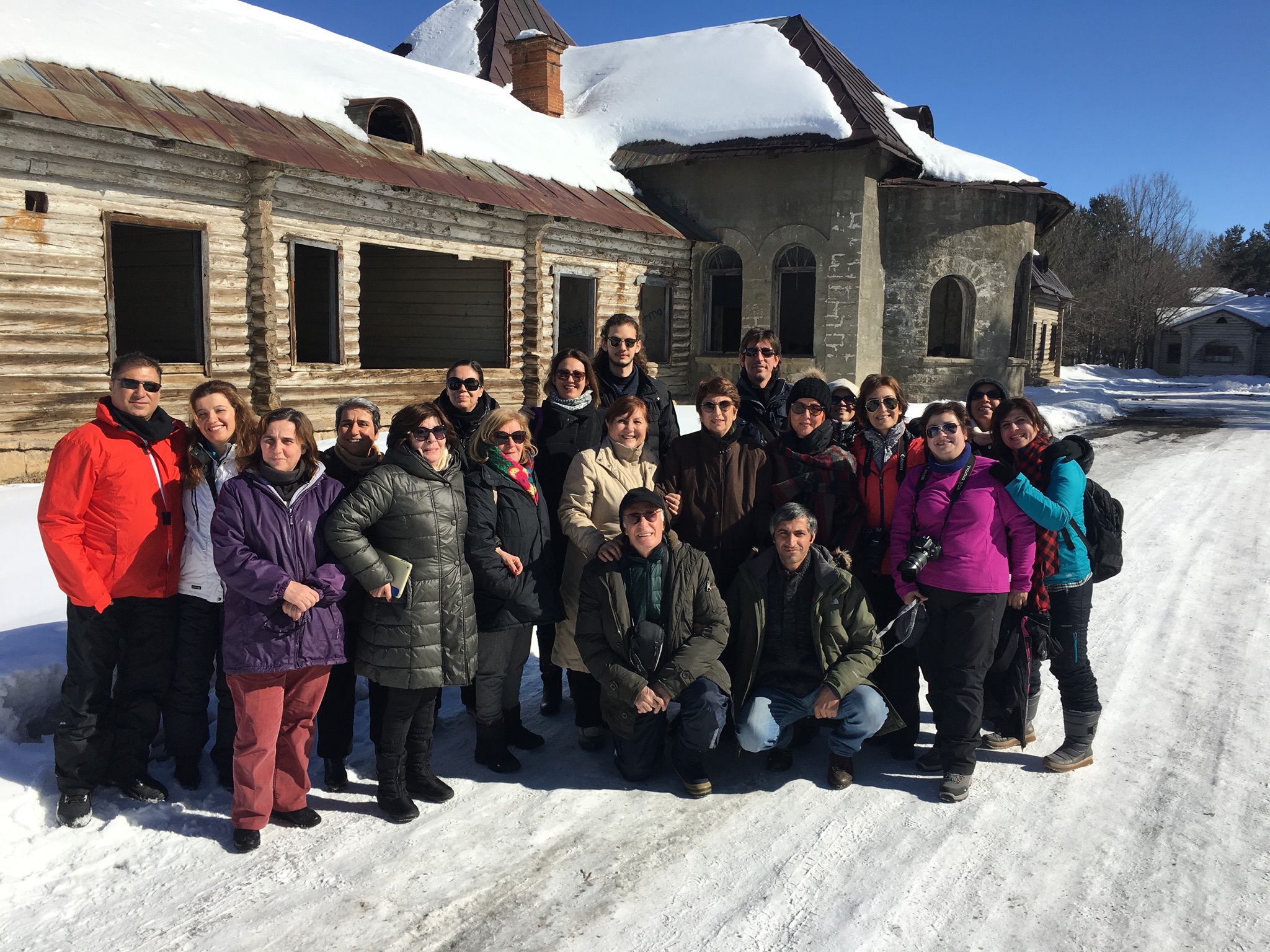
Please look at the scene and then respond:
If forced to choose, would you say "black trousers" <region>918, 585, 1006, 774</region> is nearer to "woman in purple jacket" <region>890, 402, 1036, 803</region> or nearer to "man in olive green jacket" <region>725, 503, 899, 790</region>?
"woman in purple jacket" <region>890, 402, 1036, 803</region>

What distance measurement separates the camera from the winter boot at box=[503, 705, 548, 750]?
167 inches

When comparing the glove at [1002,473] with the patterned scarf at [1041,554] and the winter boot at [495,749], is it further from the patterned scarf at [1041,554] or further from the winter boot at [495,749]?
the winter boot at [495,749]

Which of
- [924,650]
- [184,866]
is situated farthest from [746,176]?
[184,866]

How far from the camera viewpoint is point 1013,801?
147 inches

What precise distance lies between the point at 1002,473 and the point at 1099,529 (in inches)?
20.4

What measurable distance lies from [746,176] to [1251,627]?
13.1 meters

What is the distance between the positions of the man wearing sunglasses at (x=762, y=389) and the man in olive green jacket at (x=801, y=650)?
72 cm

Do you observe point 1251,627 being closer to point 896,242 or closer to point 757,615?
point 757,615

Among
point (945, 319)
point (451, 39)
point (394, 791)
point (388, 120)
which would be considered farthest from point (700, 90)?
point (394, 791)

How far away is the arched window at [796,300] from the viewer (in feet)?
56.2

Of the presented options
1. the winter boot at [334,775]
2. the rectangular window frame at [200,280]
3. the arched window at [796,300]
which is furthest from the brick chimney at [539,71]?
the winter boot at [334,775]

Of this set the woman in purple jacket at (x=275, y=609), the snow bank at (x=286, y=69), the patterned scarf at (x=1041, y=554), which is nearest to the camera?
the woman in purple jacket at (x=275, y=609)

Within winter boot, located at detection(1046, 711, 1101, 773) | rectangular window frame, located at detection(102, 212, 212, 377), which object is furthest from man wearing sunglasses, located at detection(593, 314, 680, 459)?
rectangular window frame, located at detection(102, 212, 212, 377)

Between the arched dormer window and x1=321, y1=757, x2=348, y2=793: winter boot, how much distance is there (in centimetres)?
1021
